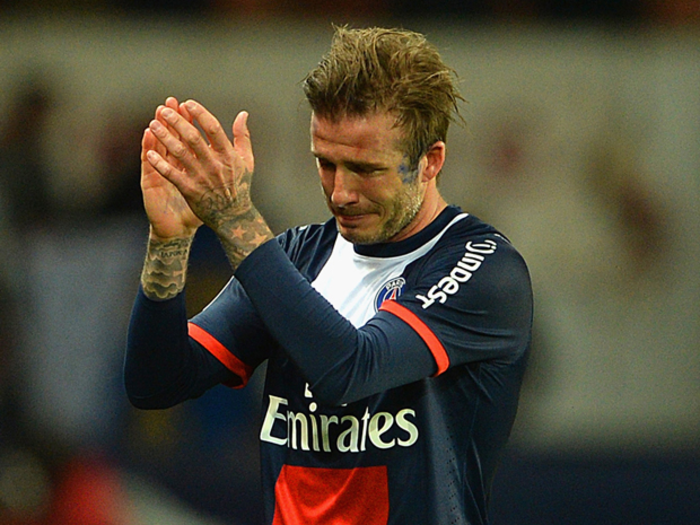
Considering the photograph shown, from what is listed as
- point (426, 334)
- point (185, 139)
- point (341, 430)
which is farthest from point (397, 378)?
point (185, 139)

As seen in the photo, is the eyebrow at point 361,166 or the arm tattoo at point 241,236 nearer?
the arm tattoo at point 241,236

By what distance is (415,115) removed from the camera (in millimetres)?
2207

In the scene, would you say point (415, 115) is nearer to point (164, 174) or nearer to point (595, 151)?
Result: point (164, 174)

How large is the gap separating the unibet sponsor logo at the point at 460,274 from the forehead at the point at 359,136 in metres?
0.25

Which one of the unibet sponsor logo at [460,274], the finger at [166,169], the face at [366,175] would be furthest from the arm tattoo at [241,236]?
the unibet sponsor logo at [460,274]

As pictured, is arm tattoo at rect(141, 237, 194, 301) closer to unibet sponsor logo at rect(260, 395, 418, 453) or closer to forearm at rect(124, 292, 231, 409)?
forearm at rect(124, 292, 231, 409)

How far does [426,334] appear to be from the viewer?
209 cm

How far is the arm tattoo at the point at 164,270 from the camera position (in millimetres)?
2180

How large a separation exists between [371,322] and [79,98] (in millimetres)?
3224

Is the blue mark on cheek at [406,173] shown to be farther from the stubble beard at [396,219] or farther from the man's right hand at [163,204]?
the man's right hand at [163,204]

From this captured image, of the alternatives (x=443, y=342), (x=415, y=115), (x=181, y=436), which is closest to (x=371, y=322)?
(x=443, y=342)

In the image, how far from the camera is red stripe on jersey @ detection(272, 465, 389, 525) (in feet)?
7.08

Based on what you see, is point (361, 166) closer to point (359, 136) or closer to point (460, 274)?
point (359, 136)

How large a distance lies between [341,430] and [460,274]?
0.38m
